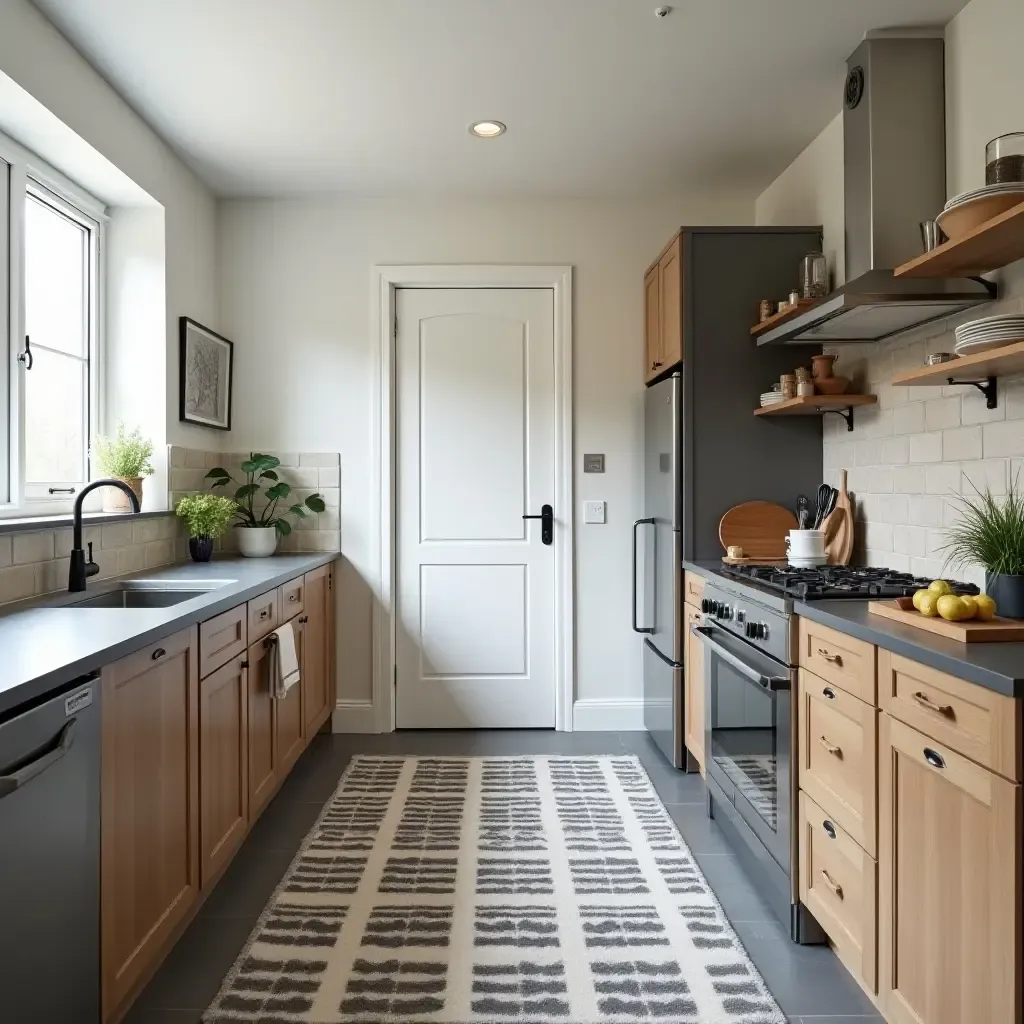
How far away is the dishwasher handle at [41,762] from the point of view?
3.87 ft

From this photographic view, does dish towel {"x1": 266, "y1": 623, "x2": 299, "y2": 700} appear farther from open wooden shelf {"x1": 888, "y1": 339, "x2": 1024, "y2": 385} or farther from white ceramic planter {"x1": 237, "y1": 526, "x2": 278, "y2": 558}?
open wooden shelf {"x1": 888, "y1": 339, "x2": 1024, "y2": 385}

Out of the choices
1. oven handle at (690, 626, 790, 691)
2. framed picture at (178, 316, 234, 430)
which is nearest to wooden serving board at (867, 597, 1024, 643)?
oven handle at (690, 626, 790, 691)

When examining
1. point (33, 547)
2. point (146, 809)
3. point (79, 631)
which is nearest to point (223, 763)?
point (146, 809)

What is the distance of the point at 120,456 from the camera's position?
300cm

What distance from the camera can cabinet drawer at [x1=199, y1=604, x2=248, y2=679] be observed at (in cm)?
208

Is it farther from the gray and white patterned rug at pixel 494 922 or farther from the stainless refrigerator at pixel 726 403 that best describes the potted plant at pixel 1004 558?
the stainless refrigerator at pixel 726 403

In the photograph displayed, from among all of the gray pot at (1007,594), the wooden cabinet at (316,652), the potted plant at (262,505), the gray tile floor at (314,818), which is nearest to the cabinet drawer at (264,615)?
the wooden cabinet at (316,652)

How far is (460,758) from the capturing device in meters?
3.52

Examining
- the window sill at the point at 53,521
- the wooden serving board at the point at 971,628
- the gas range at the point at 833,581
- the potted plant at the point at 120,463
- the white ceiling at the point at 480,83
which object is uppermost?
the white ceiling at the point at 480,83

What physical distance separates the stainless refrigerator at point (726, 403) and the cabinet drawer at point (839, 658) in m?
1.16

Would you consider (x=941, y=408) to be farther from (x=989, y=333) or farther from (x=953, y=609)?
(x=953, y=609)

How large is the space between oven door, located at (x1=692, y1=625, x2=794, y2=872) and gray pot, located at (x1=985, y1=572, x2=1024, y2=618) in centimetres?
59

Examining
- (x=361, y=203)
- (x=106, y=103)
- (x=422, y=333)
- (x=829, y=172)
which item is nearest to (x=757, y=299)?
(x=829, y=172)

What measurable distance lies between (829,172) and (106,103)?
105 inches
